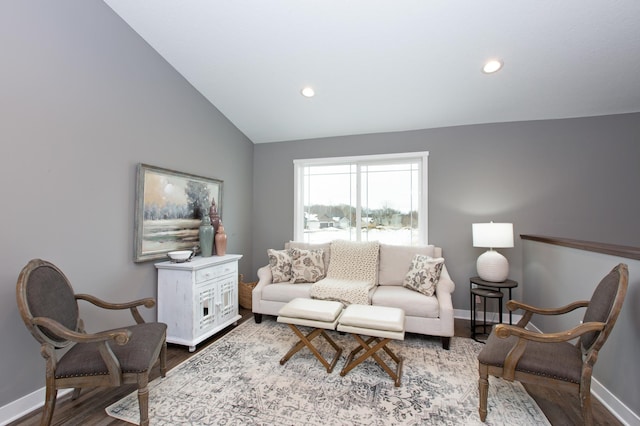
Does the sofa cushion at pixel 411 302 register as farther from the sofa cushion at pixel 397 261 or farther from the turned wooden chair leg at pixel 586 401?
the turned wooden chair leg at pixel 586 401

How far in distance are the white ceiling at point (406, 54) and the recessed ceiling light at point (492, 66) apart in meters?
0.05

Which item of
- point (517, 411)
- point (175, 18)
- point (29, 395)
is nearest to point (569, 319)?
point (517, 411)

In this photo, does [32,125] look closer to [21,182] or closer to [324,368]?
[21,182]

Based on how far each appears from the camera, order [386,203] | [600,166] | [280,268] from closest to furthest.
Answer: [600,166] < [280,268] < [386,203]

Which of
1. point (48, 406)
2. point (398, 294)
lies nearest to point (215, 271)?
point (48, 406)

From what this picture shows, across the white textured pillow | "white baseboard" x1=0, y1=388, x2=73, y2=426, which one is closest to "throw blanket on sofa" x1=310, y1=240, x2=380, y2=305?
the white textured pillow

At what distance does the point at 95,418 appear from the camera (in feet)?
5.87

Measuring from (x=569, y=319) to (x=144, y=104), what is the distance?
441cm

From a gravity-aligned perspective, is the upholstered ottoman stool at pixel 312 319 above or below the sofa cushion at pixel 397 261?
below

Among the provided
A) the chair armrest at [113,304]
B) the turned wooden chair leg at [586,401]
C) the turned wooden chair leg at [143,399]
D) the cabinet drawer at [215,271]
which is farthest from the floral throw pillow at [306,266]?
the turned wooden chair leg at [586,401]

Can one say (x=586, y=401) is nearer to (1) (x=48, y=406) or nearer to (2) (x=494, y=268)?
(2) (x=494, y=268)

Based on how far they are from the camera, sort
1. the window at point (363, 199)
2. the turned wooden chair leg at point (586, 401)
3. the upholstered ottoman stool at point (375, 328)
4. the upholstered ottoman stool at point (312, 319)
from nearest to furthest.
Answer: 1. the turned wooden chair leg at point (586, 401)
2. the upholstered ottoman stool at point (375, 328)
3. the upholstered ottoman stool at point (312, 319)
4. the window at point (363, 199)

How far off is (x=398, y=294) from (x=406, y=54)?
95.5 inches

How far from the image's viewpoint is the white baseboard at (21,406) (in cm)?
175
